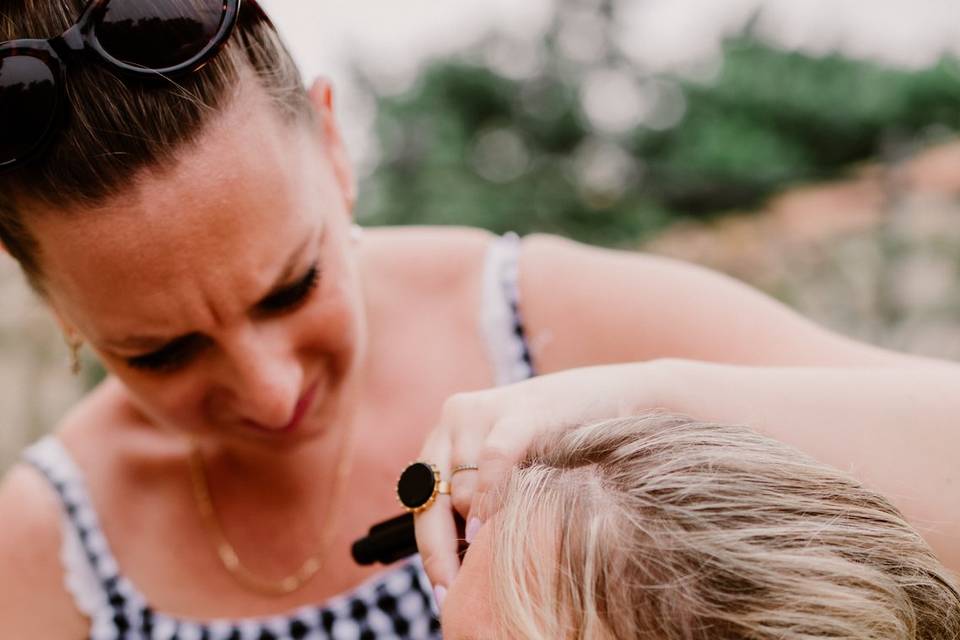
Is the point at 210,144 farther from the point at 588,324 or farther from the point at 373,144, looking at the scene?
the point at 373,144

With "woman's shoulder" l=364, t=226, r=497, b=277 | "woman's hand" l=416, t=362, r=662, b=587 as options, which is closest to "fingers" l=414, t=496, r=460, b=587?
"woman's hand" l=416, t=362, r=662, b=587

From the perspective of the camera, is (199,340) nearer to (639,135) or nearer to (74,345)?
(74,345)

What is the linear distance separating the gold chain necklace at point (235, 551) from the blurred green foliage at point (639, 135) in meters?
3.03

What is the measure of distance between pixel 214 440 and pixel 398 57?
3790 mm

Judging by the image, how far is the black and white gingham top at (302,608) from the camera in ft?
6.07

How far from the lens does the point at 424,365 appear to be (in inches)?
83.9

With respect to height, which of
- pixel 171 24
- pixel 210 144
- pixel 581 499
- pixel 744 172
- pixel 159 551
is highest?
pixel 171 24

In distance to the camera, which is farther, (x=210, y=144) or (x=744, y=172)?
(x=744, y=172)

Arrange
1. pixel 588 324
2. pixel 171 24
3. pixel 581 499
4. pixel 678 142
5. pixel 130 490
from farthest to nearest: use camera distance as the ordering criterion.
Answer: pixel 678 142, pixel 130 490, pixel 588 324, pixel 171 24, pixel 581 499

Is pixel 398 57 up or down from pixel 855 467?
up

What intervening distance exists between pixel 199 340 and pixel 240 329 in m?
0.10

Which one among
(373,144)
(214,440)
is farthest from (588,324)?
(373,144)

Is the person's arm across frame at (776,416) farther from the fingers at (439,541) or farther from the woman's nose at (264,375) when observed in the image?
the woman's nose at (264,375)

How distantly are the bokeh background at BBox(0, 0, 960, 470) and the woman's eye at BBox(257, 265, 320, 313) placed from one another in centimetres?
337
